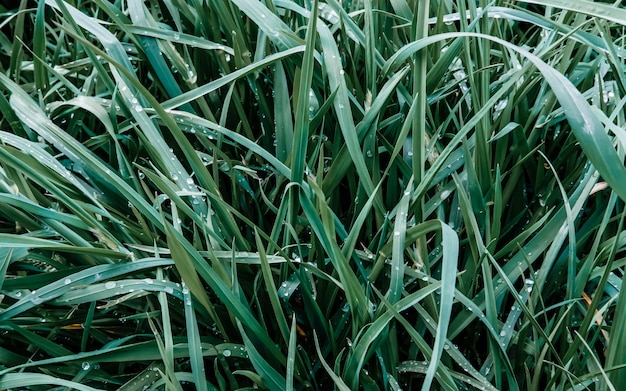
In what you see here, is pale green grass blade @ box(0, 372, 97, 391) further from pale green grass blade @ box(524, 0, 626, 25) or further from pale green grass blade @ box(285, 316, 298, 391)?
pale green grass blade @ box(524, 0, 626, 25)

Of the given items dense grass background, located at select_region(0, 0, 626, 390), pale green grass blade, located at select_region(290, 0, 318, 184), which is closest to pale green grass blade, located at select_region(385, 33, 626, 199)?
dense grass background, located at select_region(0, 0, 626, 390)

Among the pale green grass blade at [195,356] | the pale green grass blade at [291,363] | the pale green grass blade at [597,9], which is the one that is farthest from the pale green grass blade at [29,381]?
the pale green grass blade at [597,9]

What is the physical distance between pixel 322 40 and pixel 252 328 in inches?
15.5

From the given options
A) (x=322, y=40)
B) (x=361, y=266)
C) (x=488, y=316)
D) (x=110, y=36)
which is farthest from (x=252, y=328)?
(x=110, y=36)

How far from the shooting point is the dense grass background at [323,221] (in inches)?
28.9

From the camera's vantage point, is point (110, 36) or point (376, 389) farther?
point (110, 36)

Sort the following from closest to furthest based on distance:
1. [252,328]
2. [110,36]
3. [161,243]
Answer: [252,328], [161,243], [110,36]

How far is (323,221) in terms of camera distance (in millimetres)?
729

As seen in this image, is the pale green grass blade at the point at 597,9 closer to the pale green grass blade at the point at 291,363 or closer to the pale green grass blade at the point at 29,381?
the pale green grass blade at the point at 291,363

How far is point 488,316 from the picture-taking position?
0.76 metres

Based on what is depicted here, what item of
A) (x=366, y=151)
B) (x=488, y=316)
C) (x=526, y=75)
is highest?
(x=526, y=75)

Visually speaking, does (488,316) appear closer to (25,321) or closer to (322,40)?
(322,40)

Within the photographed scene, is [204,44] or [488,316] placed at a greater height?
[204,44]

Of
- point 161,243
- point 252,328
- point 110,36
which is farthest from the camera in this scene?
point 110,36
